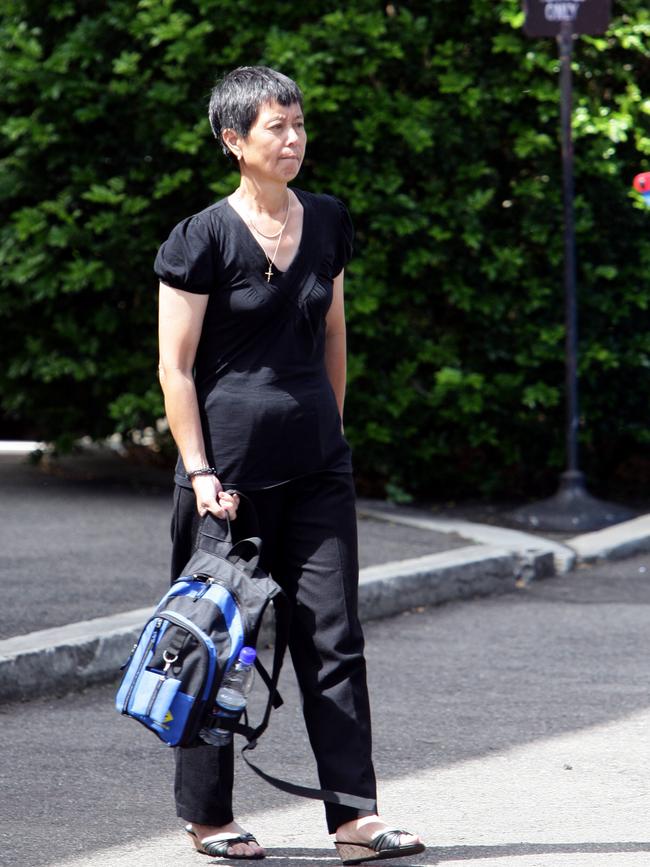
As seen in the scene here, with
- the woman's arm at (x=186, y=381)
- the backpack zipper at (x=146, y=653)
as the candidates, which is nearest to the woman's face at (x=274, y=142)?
the woman's arm at (x=186, y=381)

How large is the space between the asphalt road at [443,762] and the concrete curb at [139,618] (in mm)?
91

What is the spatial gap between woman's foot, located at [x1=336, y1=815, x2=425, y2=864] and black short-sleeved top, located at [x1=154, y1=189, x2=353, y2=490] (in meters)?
0.85

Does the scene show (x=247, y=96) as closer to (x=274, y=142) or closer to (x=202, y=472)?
(x=274, y=142)

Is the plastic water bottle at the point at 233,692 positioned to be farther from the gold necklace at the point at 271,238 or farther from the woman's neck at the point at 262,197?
the woman's neck at the point at 262,197

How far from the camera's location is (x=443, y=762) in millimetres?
4621


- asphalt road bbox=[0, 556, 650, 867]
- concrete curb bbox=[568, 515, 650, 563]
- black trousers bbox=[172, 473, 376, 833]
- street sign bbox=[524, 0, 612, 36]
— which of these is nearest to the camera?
black trousers bbox=[172, 473, 376, 833]

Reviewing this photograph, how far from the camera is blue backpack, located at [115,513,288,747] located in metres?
3.53

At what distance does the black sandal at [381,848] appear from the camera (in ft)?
12.2

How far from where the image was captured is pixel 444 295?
880cm

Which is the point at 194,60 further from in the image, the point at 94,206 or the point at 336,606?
the point at 336,606

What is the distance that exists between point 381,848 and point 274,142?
1699mm

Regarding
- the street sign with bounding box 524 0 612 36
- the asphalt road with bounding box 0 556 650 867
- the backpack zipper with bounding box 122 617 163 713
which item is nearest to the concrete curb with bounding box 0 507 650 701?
the asphalt road with bounding box 0 556 650 867

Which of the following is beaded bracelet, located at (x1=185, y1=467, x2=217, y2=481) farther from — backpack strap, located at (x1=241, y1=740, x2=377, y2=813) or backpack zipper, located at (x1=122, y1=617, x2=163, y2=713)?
backpack strap, located at (x1=241, y1=740, x2=377, y2=813)

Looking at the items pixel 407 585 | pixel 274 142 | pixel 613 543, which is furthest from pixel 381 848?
pixel 613 543
